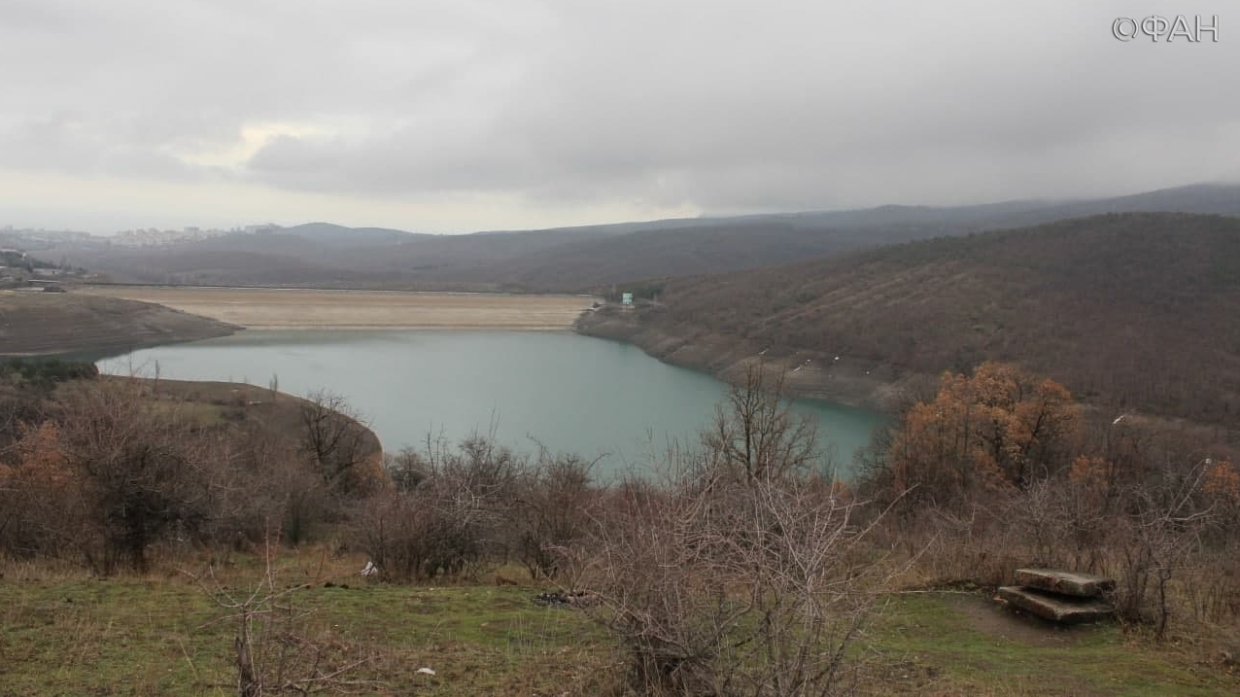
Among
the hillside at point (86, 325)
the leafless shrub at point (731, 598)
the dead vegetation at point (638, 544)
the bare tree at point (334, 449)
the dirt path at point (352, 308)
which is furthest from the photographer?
the dirt path at point (352, 308)

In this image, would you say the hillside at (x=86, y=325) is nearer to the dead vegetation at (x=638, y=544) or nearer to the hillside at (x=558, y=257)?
the hillside at (x=558, y=257)

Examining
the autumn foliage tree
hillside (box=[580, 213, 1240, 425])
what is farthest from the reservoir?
hillside (box=[580, 213, 1240, 425])

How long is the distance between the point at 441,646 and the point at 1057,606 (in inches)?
157

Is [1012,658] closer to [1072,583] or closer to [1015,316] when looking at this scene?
[1072,583]

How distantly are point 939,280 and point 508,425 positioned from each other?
32.7 m

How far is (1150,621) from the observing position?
5.23 meters

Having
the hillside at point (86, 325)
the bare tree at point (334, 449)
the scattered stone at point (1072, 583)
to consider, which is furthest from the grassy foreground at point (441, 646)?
the hillside at point (86, 325)

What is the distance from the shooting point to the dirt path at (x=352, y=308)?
54.9 meters

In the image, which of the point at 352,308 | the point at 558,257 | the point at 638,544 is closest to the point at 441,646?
the point at 638,544

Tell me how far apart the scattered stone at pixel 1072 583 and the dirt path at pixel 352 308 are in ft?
175

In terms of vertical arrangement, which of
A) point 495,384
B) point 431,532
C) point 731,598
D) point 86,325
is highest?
point 731,598

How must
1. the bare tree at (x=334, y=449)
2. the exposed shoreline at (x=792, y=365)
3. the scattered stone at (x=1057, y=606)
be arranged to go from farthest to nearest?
the exposed shoreline at (x=792, y=365) → the bare tree at (x=334, y=449) → the scattered stone at (x=1057, y=606)

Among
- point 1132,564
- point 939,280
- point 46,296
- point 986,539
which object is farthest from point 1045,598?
point 46,296

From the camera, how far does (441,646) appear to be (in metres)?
4.19
